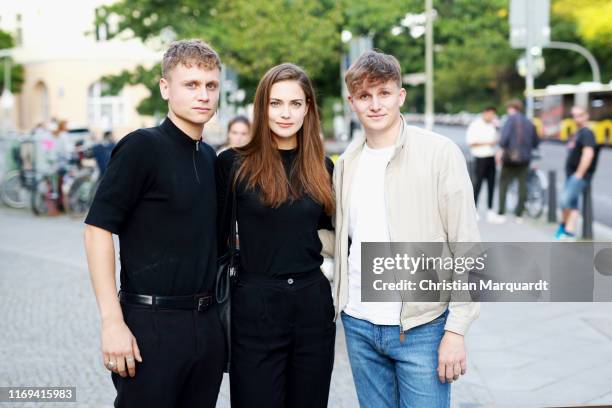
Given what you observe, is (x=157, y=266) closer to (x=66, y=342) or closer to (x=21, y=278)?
(x=66, y=342)

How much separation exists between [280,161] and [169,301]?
2.18 ft

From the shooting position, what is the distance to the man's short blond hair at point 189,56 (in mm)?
2795

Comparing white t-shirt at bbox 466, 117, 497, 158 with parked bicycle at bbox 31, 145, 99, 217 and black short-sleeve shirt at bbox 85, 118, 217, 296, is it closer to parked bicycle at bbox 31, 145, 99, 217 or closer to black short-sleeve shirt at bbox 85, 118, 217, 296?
parked bicycle at bbox 31, 145, 99, 217

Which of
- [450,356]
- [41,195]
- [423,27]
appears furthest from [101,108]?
[450,356]

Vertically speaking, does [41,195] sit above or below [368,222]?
below

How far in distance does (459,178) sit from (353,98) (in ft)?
1.56

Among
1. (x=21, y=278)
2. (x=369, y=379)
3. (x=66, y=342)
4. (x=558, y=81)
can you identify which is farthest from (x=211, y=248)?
(x=558, y=81)

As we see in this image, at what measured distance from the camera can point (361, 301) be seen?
292 centimetres

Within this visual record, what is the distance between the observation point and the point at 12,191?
15.8m

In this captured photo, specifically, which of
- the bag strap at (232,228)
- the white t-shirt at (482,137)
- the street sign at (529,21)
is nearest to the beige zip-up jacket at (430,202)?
the bag strap at (232,228)

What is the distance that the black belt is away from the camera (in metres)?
2.72

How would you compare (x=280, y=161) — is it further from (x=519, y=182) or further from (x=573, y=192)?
(x=519, y=182)

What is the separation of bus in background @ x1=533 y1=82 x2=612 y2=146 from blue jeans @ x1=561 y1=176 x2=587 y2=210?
2139 cm

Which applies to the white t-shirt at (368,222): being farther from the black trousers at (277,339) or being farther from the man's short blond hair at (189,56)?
the man's short blond hair at (189,56)
